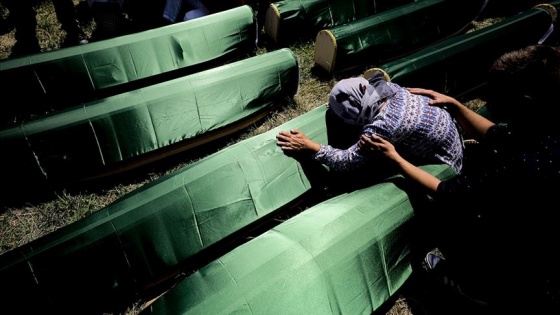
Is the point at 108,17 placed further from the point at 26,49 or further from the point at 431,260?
the point at 431,260

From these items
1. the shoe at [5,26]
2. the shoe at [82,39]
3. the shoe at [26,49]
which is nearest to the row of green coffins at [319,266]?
the shoe at [82,39]

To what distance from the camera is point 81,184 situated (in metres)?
3.31

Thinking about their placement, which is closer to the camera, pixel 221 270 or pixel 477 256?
pixel 221 270

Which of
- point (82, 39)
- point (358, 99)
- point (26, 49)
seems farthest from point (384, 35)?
point (26, 49)

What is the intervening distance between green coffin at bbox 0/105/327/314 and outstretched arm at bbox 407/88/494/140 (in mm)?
1177

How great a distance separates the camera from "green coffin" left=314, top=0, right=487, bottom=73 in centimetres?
430

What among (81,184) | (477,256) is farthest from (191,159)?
(477,256)

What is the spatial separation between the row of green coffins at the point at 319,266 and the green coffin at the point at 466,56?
151 centimetres

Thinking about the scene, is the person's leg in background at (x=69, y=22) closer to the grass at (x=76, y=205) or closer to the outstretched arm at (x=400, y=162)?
the grass at (x=76, y=205)

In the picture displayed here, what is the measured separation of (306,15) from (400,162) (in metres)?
3.22

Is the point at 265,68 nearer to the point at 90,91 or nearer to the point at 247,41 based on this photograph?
the point at 247,41

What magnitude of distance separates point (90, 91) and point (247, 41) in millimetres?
1942

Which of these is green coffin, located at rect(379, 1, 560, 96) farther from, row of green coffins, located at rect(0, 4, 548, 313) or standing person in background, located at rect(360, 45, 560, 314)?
row of green coffins, located at rect(0, 4, 548, 313)

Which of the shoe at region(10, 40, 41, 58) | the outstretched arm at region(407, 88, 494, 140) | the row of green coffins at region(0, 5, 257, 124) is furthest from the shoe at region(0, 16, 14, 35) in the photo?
the outstretched arm at region(407, 88, 494, 140)
